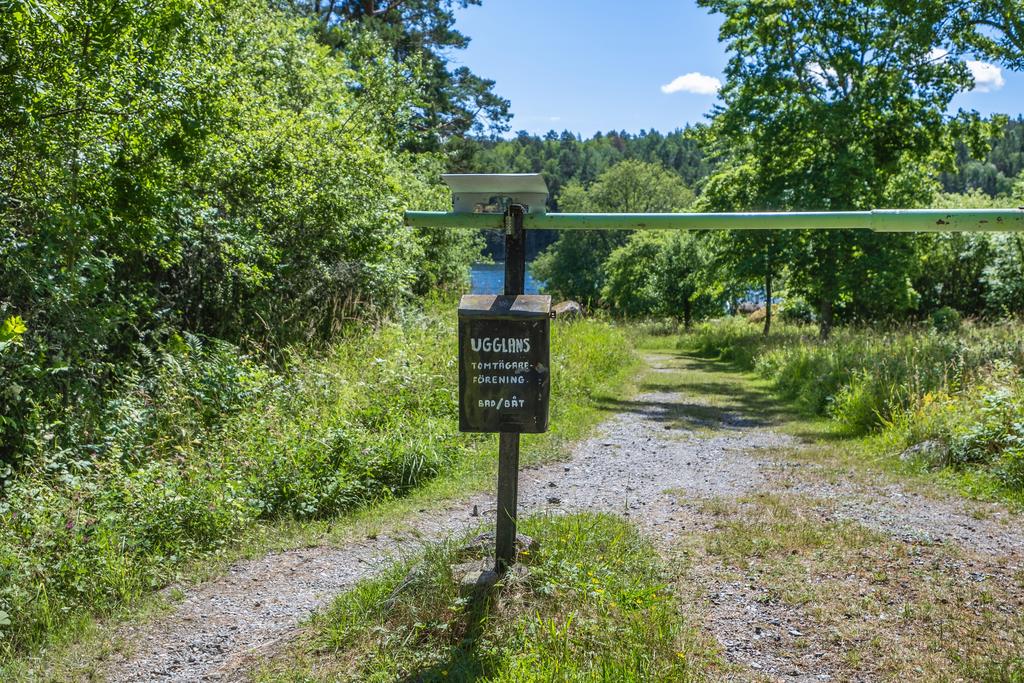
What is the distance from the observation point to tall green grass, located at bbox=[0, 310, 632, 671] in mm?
5020

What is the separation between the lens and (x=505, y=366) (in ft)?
13.3

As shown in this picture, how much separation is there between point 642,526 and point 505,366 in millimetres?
2876

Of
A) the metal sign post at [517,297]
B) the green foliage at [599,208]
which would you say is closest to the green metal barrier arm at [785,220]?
the metal sign post at [517,297]

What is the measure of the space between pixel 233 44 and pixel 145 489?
23.2ft

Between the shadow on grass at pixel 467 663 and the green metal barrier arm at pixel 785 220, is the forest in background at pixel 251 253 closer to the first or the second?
the shadow on grass at pixel 467 663

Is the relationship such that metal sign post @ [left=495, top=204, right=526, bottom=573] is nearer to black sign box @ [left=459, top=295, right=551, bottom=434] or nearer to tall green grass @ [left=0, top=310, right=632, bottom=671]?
black sign box @ [left=459, top=295, right=551, bottom=434]

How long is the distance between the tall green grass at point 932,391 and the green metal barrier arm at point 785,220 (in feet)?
13.2

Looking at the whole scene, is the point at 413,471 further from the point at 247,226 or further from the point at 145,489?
the point at 247,226

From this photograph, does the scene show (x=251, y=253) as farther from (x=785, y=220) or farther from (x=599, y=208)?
(x=599, y=208)

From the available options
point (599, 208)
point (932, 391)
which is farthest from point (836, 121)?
point (599, 208)

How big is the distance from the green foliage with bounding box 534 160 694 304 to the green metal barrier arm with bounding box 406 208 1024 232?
193 feet

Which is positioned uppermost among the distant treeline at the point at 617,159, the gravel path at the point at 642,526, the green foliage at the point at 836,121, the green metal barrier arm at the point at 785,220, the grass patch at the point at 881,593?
the distant treeline at the point at 617,159

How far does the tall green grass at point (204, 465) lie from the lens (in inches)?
198

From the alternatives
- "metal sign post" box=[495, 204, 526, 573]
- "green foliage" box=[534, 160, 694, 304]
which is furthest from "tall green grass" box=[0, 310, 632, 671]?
"green foliage" box=[534, 160, 694, 304]
